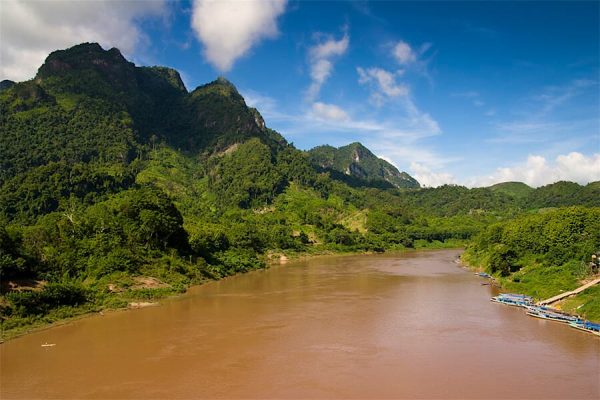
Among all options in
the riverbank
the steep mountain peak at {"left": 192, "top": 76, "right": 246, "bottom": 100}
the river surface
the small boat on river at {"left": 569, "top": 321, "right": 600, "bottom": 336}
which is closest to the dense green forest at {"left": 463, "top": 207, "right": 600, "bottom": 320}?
the riverbank

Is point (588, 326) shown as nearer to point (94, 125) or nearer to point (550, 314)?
point (550, 314)

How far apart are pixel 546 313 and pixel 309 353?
19985 mm

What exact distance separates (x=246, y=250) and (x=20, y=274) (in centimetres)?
4254

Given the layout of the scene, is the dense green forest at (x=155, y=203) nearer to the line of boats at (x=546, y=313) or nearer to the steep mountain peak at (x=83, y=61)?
the steep mountain peak at (x=83, y=61)

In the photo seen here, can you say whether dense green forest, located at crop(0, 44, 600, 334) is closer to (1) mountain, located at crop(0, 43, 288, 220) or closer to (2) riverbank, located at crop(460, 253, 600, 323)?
(1) mountain, located at crop(0, 43, 288, 220)

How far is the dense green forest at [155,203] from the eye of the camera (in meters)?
43.7

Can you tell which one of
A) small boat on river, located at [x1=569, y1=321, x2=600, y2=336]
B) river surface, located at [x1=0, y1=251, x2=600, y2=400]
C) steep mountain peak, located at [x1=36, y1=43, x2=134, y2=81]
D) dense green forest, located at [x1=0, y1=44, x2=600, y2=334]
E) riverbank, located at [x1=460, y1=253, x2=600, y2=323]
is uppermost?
steep mountain peak, located at [x1=36, y1=43, x2=134, y2=81]

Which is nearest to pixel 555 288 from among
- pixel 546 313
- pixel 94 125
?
pixel 546 313

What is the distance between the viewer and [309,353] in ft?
84.3

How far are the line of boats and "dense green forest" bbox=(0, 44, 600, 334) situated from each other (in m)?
5.91

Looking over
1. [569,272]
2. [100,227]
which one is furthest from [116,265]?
[569,272]

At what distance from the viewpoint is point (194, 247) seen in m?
62.5

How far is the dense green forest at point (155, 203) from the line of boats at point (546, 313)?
591 cm

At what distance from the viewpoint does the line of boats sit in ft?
96.7
